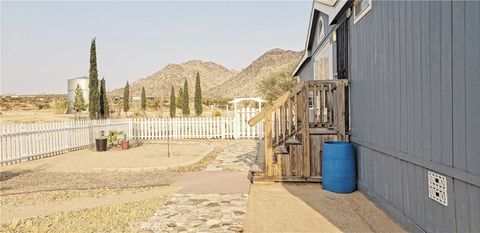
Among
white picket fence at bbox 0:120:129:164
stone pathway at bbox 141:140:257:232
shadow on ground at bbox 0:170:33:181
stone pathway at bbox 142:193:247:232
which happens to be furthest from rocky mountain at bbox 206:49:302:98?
stone pathway at bbox 142:193:247:232

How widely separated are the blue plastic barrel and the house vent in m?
2.59

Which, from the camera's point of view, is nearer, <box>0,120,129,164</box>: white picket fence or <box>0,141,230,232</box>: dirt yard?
<box>0,141,230,232</box>: dirt yard

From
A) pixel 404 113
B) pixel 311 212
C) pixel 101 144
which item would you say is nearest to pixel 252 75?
pixel 101 144

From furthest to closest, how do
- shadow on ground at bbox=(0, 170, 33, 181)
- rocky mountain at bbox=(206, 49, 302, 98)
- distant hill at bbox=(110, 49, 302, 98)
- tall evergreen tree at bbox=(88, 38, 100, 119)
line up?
distant hill at bbox=(110, 49, 302, 98) < rocky mountain at bbox=(206, 49, 302, 98) < tall evergreen tree at bbox=(88, 38, 100, 119) < shadow on ground at bbox=(0, 170, 33, 181)

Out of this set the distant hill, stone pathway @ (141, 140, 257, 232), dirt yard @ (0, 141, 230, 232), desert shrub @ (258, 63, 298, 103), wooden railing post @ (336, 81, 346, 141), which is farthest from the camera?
the distant hill

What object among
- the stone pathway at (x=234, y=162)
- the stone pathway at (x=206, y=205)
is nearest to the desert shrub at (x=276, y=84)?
the stone pathway at (x=234, y=162)

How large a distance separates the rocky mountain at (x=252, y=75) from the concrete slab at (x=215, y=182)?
88.2 m

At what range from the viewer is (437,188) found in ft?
11.8

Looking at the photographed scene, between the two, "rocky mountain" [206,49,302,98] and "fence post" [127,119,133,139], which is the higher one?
"rocky mountain" [206,49,302,98]

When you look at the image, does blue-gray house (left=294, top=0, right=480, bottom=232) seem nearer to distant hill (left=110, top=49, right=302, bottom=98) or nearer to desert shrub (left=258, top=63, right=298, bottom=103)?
desert shrub (left=258, top=63, right=298, bottom=103)

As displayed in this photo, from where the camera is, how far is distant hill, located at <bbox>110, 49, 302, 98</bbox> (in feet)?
371

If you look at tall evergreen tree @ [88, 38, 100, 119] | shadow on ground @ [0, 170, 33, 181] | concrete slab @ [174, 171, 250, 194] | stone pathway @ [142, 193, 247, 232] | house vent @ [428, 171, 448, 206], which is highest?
tall evergreen tree @ [88, 38, 100, 119]

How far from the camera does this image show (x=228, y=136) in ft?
63.6

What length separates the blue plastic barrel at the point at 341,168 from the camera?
634 cm
